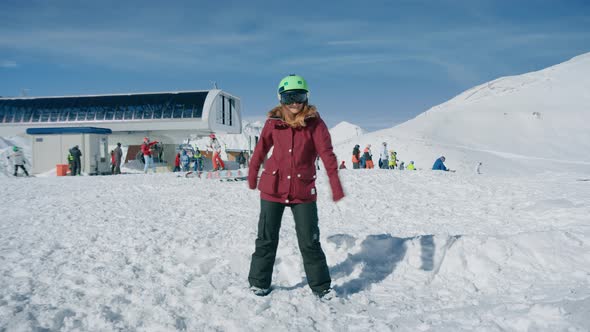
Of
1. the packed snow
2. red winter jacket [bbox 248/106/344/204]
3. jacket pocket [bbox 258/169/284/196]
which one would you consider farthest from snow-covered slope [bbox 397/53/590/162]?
jacket pocket [bbox 258/169/284/196]

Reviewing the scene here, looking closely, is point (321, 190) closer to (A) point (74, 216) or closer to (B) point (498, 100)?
(A) point (74, 216)

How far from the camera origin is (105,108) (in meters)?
41.0

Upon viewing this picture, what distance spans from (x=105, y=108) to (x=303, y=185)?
42.5 meters

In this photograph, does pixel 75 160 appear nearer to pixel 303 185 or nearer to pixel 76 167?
pixel 76 167

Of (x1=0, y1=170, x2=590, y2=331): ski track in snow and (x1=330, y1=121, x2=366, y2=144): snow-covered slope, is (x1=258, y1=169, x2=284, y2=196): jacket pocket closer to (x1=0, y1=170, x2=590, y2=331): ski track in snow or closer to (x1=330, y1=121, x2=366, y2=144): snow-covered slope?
(x1=0, y1=170, x2=590, y2=331): ski track in snow

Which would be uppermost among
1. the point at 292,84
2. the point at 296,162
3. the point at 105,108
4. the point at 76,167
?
the point at 105,108

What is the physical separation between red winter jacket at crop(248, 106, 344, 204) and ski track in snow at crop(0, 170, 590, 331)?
885mm

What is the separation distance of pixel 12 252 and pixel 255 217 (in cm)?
370

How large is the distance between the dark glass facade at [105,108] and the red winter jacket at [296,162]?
36117mm

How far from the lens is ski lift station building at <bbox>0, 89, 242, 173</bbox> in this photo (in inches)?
1506

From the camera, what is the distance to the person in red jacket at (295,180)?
3.49 metres

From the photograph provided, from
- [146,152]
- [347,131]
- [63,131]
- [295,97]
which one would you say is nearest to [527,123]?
[146,152]

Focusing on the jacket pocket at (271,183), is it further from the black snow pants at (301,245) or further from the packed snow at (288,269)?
the packed snow at (288,269)

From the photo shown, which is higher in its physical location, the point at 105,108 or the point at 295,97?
the point at 105,108
